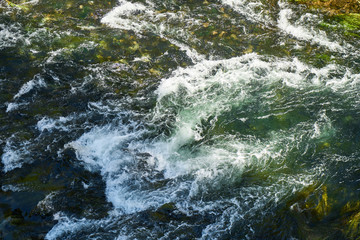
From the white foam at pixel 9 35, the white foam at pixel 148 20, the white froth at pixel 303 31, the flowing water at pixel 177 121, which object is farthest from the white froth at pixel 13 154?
the white froth at pixel 303 31

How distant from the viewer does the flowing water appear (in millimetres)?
6105

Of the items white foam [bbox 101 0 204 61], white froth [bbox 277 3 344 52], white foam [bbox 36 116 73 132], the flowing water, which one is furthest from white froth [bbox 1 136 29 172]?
white froth [bbox 277 3 344 52]

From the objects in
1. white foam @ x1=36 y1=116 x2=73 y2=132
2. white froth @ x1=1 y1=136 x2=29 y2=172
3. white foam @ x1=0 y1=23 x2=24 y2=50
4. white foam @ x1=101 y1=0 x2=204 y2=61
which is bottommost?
white froth @ x1=1 y1=136 x2=29 y2=172

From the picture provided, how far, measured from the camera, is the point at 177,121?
7.93 meters

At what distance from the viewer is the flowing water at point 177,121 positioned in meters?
6.11

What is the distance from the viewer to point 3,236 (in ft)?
18.7

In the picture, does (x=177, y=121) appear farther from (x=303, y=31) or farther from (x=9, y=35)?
(x=9, y=35)

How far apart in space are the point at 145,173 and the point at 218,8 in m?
7.66

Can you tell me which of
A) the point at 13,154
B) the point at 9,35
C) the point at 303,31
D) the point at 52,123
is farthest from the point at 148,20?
the point at 13,154

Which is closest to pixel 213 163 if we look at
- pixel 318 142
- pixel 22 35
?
pixel 318 142

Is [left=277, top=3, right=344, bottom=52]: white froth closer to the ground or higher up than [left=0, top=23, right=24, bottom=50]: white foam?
higher up

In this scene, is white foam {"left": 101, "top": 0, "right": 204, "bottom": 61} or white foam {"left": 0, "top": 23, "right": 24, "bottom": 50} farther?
white foam {"left": 101, "top": 0, "right": 204, "bottom": 61}

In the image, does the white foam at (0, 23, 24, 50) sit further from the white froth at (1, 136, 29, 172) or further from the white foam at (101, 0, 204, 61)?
the white froth at (1, 136, 29, 172)

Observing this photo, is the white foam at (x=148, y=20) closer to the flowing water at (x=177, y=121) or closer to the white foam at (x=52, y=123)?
the flowing water at (x=177, y=121)
